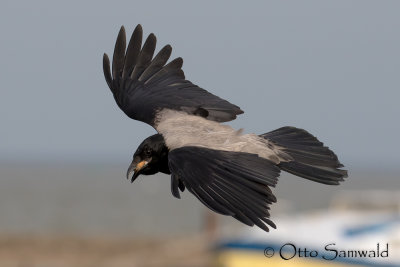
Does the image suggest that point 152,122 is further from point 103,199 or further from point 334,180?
point 103,199

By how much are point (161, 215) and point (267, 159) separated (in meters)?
39.6

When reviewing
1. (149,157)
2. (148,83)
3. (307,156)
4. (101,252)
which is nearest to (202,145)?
Result: (149,157)

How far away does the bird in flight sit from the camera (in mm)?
8578

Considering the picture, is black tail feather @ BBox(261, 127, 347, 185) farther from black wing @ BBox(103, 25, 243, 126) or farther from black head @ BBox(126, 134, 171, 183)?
black head @ BBox(126, 134, 171, 183)

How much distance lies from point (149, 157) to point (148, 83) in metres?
1.88

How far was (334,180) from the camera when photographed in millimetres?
9688

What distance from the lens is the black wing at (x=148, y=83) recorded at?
35.8 feet

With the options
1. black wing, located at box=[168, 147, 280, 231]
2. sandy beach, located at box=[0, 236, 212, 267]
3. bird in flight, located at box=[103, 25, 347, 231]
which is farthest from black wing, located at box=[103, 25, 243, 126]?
sandy beach, located at box=[0, 236, 212, 267]

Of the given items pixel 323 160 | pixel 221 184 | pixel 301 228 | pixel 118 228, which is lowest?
pixel 221 184

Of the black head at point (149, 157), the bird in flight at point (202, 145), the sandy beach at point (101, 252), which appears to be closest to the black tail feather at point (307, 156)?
the bird in flight at point (202, 145)

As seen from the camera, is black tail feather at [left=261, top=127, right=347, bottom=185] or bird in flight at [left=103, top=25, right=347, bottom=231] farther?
black tail feather at [left=261, top=127, right=347, bottom=185]

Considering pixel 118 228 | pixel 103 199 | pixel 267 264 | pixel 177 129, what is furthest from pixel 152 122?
pixel 103 199

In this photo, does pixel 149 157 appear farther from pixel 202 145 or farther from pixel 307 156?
pixel 307 156

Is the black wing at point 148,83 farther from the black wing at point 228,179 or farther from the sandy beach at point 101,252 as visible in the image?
the sandy beach at point 101,252
